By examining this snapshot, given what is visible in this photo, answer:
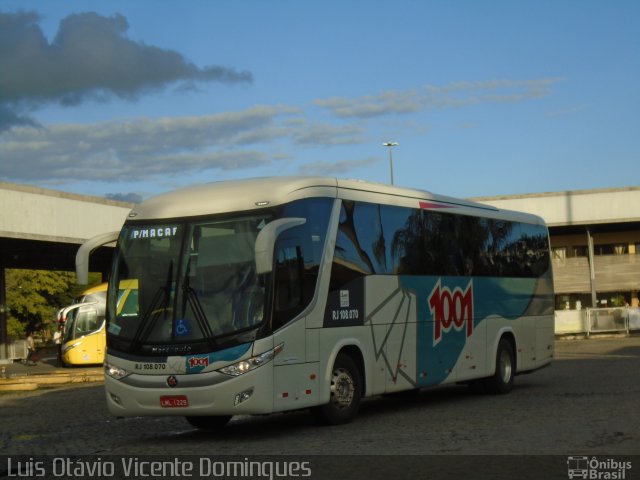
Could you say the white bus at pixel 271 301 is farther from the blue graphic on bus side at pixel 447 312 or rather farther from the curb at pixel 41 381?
the curb at pixel 41 381

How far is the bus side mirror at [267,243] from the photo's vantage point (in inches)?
496

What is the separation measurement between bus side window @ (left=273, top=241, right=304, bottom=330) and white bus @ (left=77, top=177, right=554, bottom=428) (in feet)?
0.07

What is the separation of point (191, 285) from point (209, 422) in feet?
8.64

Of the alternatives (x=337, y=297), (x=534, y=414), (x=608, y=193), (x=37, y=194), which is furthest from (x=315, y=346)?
(x=608, y=193)

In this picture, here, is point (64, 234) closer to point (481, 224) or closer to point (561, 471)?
point (481, 224)

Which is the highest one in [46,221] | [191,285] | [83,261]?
[46,221]

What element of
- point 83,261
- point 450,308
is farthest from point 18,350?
point 83,261

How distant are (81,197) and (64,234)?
83.5 inches

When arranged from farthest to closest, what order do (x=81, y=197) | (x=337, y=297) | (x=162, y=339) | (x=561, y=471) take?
(x=81, y=197) → (x=337, y=297) → (x=162, y=339) → (x=561, y=471)

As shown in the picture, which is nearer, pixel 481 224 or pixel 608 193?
pixel 481 224

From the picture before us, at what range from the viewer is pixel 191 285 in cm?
1362

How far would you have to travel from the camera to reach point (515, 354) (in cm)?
2097

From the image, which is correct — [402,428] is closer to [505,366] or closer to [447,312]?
[447,312]

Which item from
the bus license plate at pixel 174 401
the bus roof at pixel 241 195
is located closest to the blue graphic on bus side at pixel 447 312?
the bus roof at pixel 241 195
